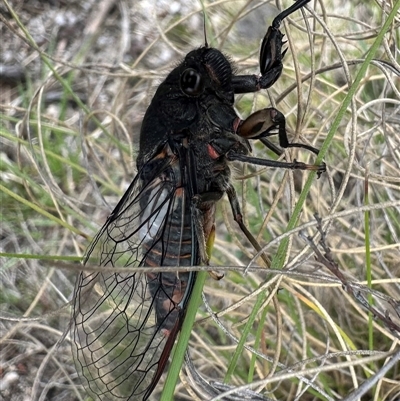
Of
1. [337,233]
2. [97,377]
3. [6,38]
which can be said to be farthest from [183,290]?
[6,38]

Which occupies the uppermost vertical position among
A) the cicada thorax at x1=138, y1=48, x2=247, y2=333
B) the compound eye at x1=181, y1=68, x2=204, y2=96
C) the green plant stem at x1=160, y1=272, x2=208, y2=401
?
the compound eye at x1=181, y1=68, x2=204, y2=96

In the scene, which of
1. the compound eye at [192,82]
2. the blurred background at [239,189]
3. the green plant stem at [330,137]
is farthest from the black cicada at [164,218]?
the green plant stem at [330,137]

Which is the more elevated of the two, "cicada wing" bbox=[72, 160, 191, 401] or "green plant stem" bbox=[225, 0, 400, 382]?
"green plant stem" bbox=[225, 0, 400, 382]

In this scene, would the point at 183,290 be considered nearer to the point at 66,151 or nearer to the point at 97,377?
the point at 97,377

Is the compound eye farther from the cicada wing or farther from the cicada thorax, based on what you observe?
the cicada wing

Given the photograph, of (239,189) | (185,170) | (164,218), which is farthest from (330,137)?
(239,189)

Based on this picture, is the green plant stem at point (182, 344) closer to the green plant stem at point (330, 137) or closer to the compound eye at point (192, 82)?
the green plant stem at point (330, 137)

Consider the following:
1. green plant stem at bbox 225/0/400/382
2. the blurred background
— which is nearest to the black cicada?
the blurred background
